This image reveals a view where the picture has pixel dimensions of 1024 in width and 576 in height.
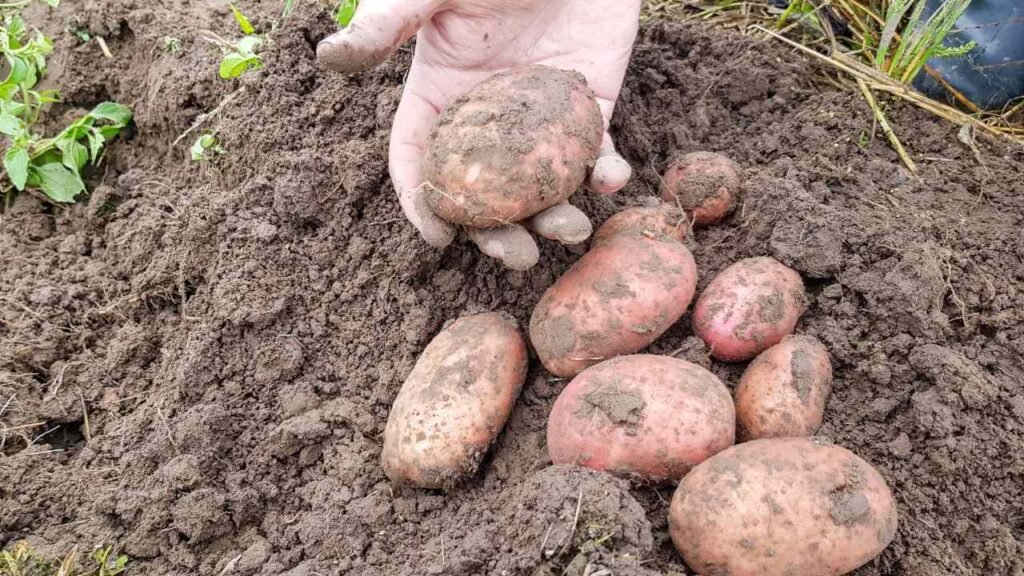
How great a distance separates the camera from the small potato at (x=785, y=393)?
5.74 ft

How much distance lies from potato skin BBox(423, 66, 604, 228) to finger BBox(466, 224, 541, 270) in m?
0.03

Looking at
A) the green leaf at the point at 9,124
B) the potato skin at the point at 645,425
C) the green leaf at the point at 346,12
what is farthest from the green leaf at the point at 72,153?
the potato skin at the point at 645,425

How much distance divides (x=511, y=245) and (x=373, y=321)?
58 centimetres

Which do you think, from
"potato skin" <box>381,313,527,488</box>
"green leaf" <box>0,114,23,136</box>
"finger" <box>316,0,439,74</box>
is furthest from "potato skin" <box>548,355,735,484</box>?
"green leaf" <box>0,114,23,136</box>

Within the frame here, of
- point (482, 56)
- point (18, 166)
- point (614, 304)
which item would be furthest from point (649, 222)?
point (18, 166)

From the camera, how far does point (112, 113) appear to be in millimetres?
2748

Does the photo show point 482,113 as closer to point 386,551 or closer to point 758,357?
point 758,357

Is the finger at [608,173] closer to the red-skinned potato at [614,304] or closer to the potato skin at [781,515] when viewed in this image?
the red-skinned potato at [614,304]

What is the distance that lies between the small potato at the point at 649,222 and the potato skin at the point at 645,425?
1.73 ft

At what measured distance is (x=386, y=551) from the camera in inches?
68.4

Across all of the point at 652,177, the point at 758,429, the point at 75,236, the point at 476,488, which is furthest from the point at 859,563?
the point at 75,236

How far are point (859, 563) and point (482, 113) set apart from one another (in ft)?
4.38

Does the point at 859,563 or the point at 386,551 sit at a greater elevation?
the point at 859,563

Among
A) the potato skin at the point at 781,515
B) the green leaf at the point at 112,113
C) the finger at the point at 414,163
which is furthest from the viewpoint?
the green leaf at the point at 112,113
